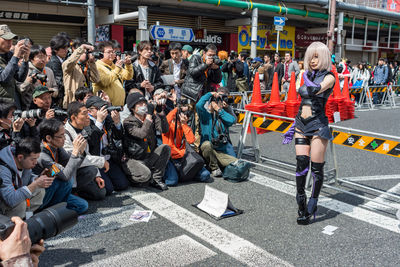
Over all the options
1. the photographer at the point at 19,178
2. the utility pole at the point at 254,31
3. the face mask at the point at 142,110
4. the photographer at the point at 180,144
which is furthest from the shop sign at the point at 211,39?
the photographer at the point at 19,178

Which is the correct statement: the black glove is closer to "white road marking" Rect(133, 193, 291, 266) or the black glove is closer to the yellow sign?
"white road marking" Rect(133, 193, 291, 266)

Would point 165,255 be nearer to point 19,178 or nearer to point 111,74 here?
point 19,178

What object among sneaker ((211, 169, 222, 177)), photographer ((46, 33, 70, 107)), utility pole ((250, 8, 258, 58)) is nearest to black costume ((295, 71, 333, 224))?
sneaker ((211, 169, 222, 177))

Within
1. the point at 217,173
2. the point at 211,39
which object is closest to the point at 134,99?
the point at 217,173

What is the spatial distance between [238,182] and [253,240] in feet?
6.01

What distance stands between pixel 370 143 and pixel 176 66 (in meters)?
4.30

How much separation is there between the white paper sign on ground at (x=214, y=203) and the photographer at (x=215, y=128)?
1407 mm

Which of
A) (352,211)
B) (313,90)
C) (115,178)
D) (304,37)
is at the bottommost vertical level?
(352,211)

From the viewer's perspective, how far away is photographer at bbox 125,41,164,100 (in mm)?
6330

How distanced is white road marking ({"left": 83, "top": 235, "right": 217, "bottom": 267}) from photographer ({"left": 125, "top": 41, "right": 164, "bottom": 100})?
3.24 metres

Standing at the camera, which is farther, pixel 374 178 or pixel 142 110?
pixel 374 178

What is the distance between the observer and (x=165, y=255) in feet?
11.0

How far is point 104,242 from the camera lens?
3.58m

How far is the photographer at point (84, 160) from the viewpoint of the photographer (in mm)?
4445
